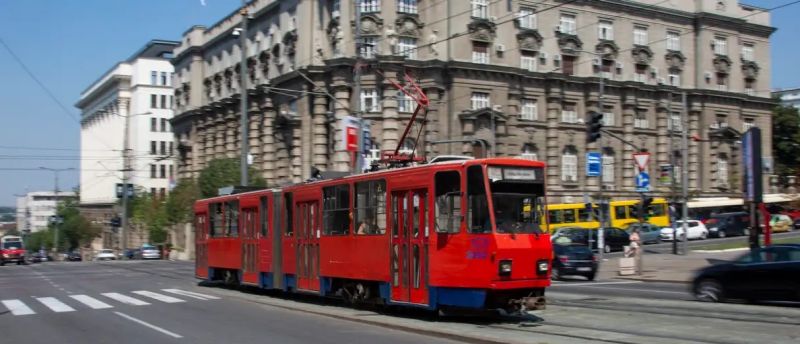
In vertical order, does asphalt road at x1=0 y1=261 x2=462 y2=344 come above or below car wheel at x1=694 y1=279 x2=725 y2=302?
A: below

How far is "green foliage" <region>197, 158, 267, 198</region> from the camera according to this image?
59.2 m

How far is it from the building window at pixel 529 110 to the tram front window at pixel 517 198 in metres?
43.2

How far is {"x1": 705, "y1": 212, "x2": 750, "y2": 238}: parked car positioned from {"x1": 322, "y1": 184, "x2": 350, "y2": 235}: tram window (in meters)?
48.6

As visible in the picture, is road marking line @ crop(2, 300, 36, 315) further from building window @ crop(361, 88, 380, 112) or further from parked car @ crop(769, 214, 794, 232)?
parked car @ crop(769, 214, 794, 232)

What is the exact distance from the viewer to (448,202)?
15.2 meters

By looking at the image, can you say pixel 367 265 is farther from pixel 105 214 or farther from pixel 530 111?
pixel 105 214

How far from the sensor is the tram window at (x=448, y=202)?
49.0ft

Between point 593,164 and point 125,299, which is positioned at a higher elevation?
point 593,164

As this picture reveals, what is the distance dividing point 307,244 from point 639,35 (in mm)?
50330

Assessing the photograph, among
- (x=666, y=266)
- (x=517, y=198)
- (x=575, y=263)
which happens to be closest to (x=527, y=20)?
(x=666, y=266)

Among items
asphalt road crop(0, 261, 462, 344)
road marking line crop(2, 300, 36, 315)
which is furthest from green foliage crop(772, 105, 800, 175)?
road marking line crop(2, 300, 36, 315)

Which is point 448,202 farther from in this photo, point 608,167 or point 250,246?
point 608,167

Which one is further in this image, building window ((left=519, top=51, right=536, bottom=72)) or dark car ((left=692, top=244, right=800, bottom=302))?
building window ((left=519, top=51, right=536, bottom=72))

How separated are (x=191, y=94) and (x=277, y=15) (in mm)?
21672
